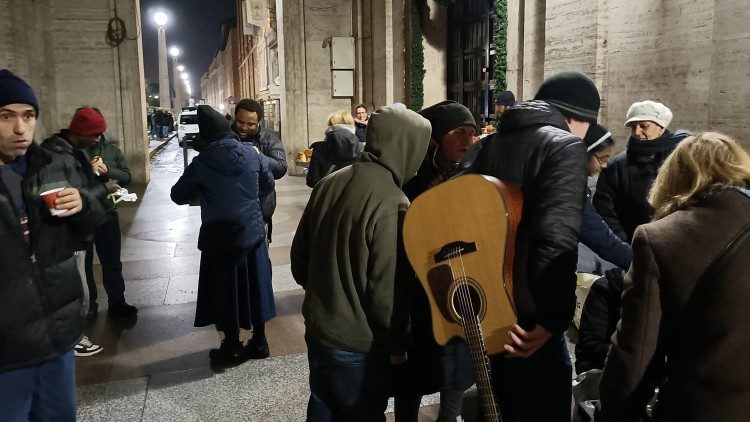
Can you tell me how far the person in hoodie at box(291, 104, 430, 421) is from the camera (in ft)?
7.75

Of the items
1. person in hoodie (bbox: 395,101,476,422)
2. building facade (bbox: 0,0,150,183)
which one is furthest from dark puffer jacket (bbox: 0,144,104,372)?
building facade (bbox: 0,0,150,183)

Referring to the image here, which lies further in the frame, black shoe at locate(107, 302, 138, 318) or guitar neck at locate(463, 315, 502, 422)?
black shoe at locate(107, 302, 138, 318)

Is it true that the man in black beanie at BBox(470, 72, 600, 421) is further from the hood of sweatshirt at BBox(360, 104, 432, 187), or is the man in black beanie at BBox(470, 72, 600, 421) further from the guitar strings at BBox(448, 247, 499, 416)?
the hood of sweatshirt at BBox(360, 104, 432, 187)

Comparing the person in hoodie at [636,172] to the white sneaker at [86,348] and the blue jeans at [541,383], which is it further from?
the white sneaker at [86,348]

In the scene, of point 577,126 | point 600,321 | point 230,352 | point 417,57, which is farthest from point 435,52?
point 577,126

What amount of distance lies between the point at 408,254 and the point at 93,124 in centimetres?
362

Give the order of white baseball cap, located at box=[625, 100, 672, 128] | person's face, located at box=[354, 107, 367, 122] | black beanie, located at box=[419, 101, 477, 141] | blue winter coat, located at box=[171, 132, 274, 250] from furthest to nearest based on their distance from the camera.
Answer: person's face, located at box=[354, 107, 367, 122]
white baseball cap, located at box=[625, 100, 672, 128]
blue winter coat, located at box=[171, 132, 274, 250]
black beanie, located at box=[419, 101, 477, 141]

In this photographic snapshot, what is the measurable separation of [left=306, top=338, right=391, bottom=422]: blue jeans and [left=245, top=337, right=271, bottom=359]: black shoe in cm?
220

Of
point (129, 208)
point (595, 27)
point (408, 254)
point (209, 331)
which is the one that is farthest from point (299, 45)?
point (408, 254)

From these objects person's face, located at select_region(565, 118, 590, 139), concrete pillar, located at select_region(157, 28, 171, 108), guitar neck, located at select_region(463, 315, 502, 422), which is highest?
concrete pillar, located at select_region(157, 28, 171, 108)

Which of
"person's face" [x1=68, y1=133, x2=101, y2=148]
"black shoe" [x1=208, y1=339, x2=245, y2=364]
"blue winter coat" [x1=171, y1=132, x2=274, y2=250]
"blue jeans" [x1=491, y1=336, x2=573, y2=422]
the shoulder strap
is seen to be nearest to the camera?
the shoulder strap

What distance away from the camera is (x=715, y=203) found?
5.66 feet

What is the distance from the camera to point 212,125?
4.29m

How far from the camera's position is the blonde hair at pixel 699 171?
180 centimetres
